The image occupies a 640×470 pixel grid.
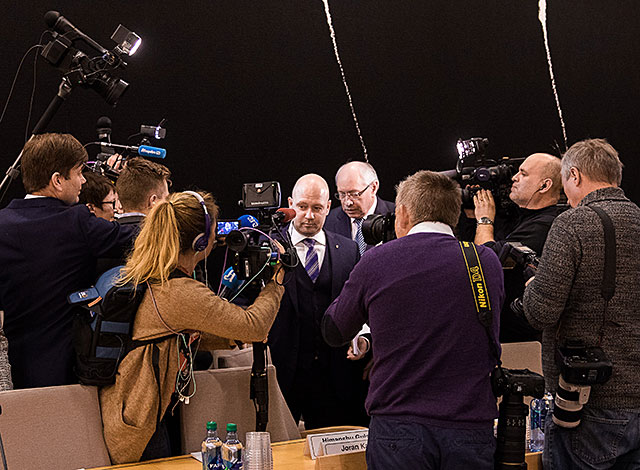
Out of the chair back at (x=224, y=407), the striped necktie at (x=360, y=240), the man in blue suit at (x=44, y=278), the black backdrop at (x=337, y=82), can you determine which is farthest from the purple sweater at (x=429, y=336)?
the black backdrop at (x=337, y=82)

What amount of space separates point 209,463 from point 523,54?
3.90 metres

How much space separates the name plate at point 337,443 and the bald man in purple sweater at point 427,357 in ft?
0.76

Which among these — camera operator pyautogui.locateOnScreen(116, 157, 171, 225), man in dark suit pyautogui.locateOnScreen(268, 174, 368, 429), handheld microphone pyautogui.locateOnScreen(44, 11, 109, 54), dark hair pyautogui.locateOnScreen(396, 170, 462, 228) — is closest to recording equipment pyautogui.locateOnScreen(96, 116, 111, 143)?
handheld microphone pyautogui.locateOnScreen(44, 11, 109, 54)

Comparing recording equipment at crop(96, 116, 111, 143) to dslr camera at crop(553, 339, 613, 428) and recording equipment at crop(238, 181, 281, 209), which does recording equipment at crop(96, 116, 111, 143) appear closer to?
recording equipment at crop(238, 181, 281, 209)

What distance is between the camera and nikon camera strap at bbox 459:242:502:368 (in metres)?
1.90

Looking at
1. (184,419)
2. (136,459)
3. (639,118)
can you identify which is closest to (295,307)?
(184,419)

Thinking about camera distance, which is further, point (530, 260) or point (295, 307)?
point (295, 307)

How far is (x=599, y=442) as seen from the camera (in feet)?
7.27

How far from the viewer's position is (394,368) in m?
1.92

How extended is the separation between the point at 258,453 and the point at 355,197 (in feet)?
5.86

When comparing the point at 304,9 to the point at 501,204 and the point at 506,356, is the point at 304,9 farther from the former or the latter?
the point at 506,356

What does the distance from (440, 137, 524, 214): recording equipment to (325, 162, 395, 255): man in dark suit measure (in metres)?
0.47

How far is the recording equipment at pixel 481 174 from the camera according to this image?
10.4ft

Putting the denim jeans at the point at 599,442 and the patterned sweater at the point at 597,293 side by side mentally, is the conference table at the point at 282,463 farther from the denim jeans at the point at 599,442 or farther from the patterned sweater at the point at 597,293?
the patterned sweater at the point at 597,293
